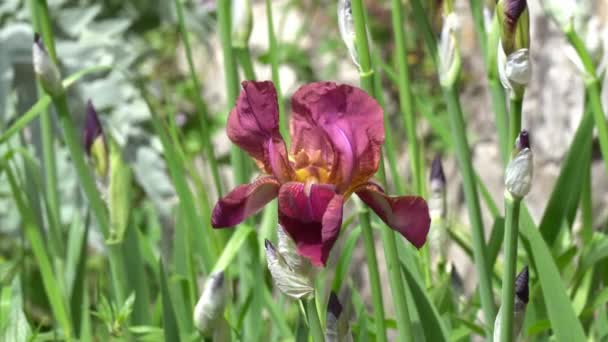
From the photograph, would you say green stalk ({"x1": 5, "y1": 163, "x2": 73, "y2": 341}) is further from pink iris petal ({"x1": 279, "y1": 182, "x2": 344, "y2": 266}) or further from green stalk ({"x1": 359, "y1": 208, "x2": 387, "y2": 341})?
pink iris petal ({"x1": 279, "y1": 182, "x2": 344, "y2": 266})

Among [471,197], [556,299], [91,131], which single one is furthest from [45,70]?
[556,299]

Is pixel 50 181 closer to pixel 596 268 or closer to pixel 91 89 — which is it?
pixel 596 268

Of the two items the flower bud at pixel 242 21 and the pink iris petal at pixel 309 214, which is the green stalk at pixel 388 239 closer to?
the pink iris petal at pixel 309 214

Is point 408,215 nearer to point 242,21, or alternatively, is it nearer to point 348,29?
point 348,29

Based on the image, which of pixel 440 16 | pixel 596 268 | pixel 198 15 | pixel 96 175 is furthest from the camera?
pixel 198 15

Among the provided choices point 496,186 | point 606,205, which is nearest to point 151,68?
point 496,186

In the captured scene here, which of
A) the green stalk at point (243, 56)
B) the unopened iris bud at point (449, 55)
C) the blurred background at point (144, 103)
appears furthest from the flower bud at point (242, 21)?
the blurred background at point (144, 103)
